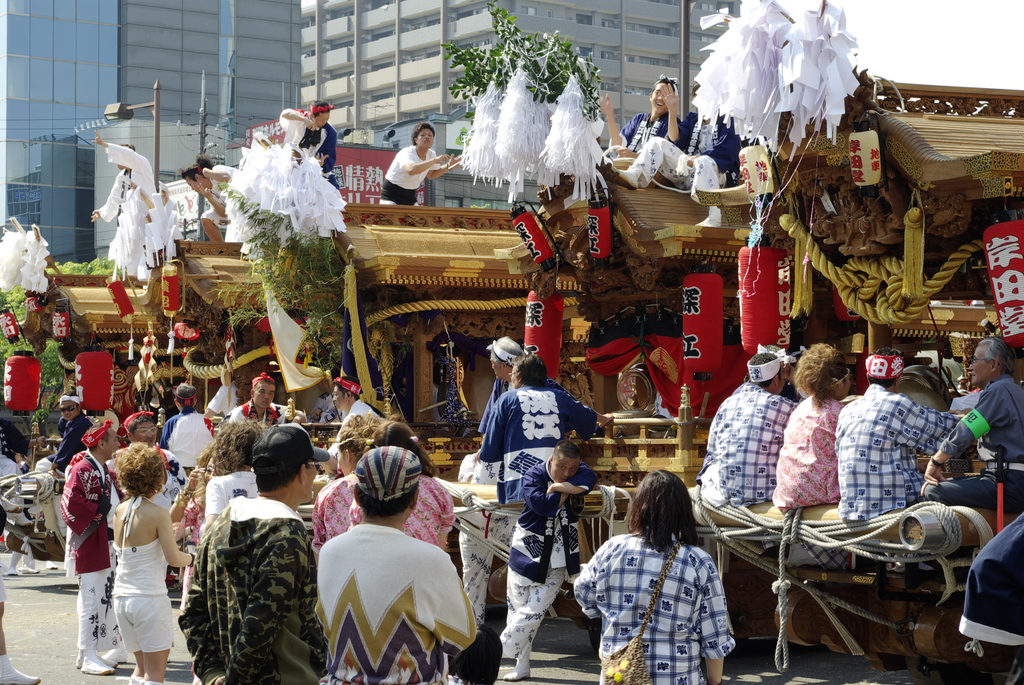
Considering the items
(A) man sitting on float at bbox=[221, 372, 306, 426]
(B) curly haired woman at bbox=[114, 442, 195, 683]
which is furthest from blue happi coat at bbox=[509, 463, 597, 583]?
(A) man sitting on float at bbox=[221, 372, 306, 426]

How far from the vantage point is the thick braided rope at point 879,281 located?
26.5 feet

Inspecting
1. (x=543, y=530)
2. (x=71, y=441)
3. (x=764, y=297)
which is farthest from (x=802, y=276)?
(x=71, y=441)

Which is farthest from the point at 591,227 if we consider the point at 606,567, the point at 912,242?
the point at 606,567

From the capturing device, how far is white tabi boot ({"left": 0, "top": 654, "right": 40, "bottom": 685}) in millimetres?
7773

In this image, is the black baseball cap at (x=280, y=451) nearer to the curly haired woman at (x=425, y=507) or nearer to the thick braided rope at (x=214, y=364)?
the curly haired woman at (x=425, y=507)

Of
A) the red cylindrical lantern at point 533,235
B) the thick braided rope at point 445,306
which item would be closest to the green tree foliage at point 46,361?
the thick braided rope at point 445,306

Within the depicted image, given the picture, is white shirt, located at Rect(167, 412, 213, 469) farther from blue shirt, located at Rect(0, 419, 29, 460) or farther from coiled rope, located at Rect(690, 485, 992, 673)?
coiled rope, located at Rect(690, 485, 992, 673)

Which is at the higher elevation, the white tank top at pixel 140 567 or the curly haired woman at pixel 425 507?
the curly haired woman at pixel 425 507

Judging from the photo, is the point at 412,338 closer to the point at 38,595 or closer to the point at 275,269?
the point at 275,269

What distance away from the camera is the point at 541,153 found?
34.4 ft

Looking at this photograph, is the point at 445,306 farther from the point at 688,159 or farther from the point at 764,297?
the point at 764,297

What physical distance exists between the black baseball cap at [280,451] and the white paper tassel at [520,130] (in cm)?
633

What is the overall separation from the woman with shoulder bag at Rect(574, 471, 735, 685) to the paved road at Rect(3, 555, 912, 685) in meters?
3.47

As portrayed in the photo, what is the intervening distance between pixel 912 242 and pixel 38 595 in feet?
31.4
